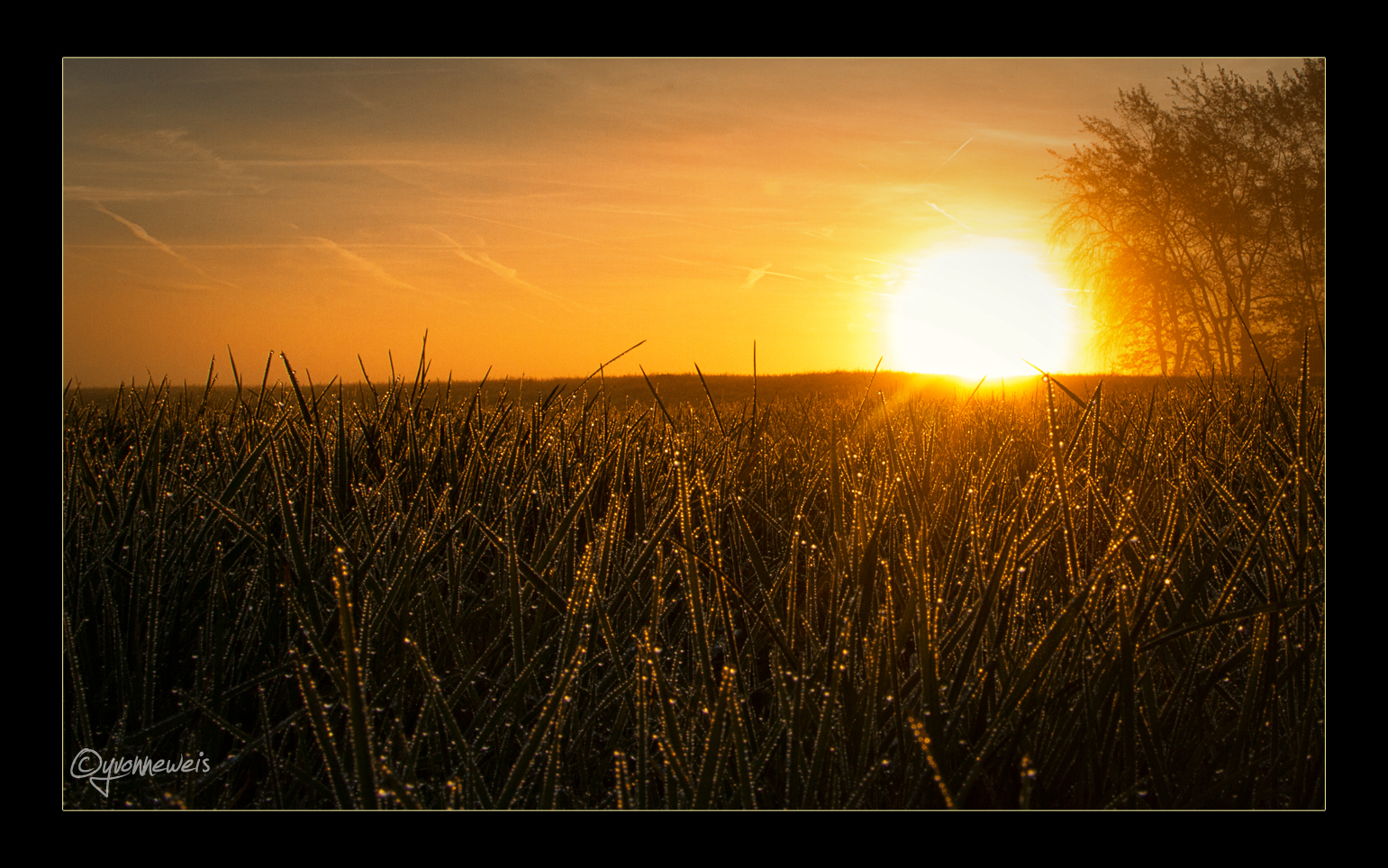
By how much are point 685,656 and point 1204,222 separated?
222 cm

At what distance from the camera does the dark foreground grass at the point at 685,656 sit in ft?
2.51

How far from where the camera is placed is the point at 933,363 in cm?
173

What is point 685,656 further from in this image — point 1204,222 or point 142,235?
point 1204,222

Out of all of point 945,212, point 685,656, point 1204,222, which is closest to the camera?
point 685,656

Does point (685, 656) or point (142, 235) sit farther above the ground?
→ point (142, 235)

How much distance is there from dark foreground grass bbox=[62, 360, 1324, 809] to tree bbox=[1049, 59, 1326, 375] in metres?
0.62

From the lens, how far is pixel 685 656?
108 centimetres

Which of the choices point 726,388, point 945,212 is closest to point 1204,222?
point 945,212

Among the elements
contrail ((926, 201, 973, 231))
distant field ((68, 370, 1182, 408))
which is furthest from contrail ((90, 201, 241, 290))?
contrail ((926, 201, 973, 231))

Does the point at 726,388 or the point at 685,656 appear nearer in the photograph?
the point at 685,656

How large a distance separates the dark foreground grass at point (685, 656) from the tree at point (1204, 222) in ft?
2.03
